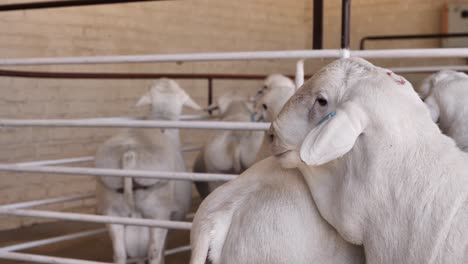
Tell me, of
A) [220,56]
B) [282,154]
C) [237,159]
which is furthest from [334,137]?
[237,159]

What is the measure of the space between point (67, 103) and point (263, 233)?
535cm

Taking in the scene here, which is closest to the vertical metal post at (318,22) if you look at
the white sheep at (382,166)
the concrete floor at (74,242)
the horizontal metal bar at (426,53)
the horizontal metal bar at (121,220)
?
the horizontal metal bar at (426,53)

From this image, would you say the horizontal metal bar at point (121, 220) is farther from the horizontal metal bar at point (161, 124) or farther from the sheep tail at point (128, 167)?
the sheep tail at point (128, 167)

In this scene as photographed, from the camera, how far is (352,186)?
119 cm

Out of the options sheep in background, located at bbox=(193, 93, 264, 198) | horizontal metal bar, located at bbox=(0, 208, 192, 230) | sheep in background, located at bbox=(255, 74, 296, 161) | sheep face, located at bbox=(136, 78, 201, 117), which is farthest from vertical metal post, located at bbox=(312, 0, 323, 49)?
sheep face, located at bbox=(136, 78, 201, 117)

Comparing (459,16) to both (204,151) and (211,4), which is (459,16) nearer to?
(211,4)

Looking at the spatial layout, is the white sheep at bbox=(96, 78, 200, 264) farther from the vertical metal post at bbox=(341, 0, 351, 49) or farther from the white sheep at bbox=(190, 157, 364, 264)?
the white sheep at bbox=(190, 157, 364, 264)

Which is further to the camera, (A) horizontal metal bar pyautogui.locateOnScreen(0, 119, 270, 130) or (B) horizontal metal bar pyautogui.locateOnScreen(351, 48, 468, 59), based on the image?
(A) horizontal metal bar pyautogui.locateOnScreen(0, 119, 270, 130)

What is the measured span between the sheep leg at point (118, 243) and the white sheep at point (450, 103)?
6.65 feet

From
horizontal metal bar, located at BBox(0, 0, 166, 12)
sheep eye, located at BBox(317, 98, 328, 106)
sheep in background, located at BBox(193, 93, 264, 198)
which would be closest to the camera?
sheep eye, located at BBox(317, 98, 328, 106)

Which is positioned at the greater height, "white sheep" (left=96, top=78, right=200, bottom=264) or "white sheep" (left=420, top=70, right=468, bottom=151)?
"white sheep" (left=420, top=70, right=468, bottom=151)

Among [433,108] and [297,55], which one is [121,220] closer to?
[297,55]

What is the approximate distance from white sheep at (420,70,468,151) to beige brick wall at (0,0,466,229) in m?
4.40

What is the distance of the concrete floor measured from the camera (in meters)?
4.97
